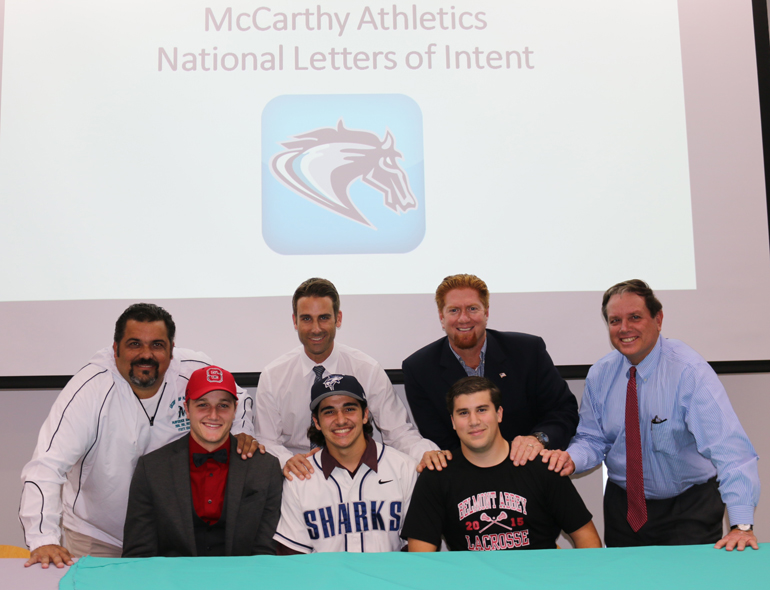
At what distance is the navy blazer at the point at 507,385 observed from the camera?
2797 mm

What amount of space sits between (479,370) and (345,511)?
971 mm

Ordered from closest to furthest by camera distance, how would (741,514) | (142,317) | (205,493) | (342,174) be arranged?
1. (741,514)
2. (205,493)
3. (142,317)
4. (342,174)

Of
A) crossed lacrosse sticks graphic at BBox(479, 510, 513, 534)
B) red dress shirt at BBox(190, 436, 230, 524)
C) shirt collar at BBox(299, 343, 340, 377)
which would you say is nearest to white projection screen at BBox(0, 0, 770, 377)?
shirt collar at BBox(299, 343, 340, 377)

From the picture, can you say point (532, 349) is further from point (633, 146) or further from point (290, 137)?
point (290, 137)

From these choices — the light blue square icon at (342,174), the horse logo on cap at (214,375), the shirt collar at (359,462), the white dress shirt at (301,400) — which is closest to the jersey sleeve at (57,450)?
the horse logo on cap at (214,375)

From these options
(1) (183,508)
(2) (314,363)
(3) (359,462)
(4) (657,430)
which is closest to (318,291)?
(2) (314,363)

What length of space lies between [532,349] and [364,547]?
1205 millimetres

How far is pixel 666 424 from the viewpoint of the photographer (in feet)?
8.21

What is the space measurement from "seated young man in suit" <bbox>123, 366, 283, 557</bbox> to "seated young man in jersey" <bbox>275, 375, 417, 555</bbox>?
10 cm

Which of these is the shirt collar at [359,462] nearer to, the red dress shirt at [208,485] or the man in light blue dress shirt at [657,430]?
the red dress shirt at [208,485]

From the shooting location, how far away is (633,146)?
132 inches

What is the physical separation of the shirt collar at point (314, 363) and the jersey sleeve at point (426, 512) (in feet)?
2.77

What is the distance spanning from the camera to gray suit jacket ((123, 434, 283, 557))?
222 cm

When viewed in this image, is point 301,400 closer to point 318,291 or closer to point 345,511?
point 318,291
